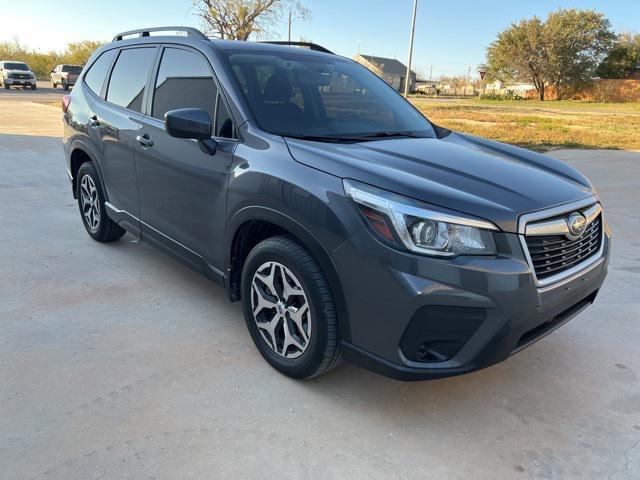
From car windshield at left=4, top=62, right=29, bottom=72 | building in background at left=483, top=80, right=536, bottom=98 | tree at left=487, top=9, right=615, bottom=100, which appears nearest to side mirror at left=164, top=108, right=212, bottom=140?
car windshield at left=4, top=62, right=29, bottom=72

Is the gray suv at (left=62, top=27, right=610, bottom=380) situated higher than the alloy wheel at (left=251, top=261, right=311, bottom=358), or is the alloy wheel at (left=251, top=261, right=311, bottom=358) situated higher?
the gray suv at (left=62, top=27, right=610, bottom=380)

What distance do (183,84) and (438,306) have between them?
228 cm

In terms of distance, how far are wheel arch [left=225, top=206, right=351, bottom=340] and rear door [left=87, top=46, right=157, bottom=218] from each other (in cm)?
124

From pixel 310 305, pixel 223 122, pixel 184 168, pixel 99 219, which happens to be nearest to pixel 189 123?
pixel 223 122

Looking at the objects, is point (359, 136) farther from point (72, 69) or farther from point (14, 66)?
point (14, 66)

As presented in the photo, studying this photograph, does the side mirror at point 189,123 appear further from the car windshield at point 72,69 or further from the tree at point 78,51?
the tree at point 78,51

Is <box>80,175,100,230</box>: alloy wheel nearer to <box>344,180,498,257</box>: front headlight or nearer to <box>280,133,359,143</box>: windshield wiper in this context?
<box>280,133,359,143</box>: windshield wiper

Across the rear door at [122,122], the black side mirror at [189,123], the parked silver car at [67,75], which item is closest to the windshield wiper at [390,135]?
the black side mirror at [189,123]

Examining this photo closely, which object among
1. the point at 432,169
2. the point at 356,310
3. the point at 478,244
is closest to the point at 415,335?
the point at 356,310

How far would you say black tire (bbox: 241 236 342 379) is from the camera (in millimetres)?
2396

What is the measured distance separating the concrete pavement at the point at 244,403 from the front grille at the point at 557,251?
0.77 meters

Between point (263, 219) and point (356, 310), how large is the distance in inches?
28.2

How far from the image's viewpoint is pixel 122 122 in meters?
3.88

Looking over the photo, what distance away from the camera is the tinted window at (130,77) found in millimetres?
3793
